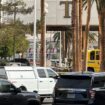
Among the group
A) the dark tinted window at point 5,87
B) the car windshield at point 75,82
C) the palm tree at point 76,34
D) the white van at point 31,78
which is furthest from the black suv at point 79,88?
the palm tree at point 76,34

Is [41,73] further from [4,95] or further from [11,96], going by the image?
[4,95]

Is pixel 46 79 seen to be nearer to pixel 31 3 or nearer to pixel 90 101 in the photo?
pixel 90 101

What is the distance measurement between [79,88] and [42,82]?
889cm

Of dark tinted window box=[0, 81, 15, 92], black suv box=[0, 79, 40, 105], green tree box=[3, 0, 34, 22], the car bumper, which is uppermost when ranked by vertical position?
green tree box=[3, 0, 34, 22]

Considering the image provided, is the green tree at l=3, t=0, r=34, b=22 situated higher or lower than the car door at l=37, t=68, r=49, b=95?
higher

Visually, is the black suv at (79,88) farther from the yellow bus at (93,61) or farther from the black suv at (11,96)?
the yellow bus at (93,61)

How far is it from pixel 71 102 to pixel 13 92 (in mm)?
2141

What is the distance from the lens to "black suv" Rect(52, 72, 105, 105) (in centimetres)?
1795

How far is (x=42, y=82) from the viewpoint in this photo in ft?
89.1

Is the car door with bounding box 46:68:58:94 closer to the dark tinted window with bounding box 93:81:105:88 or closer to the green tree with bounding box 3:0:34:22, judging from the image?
the dark tinted window with bounding box 93:81:105:88

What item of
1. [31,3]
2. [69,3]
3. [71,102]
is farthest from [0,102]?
[31,3]

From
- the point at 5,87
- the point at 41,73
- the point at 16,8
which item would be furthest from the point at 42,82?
the point at 16,8

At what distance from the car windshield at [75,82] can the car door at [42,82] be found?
26.7 ft

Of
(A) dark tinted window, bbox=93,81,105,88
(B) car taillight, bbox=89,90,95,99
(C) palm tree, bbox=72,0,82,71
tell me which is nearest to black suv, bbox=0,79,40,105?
(B) car taillight, bbox=89,90,95,99
